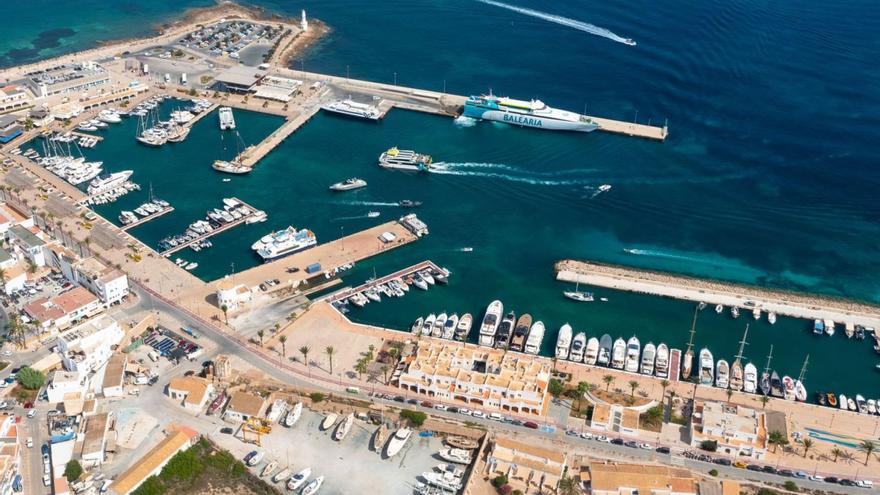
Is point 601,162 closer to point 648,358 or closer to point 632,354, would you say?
point 632,354

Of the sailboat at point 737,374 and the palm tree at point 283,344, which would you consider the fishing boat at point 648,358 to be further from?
the palm tree at point 283,344

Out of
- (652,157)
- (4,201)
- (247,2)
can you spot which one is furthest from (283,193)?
(247,2)

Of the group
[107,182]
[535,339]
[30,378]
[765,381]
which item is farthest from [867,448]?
[107,182]

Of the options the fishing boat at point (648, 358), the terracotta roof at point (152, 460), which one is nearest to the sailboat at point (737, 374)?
the fishing boat at point (648, 358)

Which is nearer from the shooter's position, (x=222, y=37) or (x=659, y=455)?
(x=659, y=455)

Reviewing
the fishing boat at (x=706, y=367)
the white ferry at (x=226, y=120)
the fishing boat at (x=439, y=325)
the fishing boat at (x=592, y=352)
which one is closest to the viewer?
the fishing boat at (x=706, y=367)

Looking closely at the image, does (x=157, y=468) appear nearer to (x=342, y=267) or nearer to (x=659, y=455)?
(x=342, y=267)
